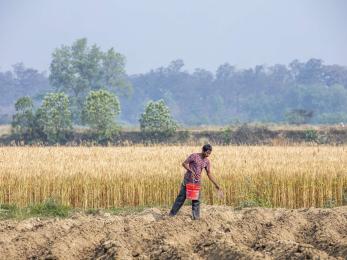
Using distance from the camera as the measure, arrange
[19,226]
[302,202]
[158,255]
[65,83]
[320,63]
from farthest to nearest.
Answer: [320,63]
[65,83]
[302,202]
[19,226]
[158,255]

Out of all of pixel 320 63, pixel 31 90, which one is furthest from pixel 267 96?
pixel 31 90

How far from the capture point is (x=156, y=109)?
188 ft

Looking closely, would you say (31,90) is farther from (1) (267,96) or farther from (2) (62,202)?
(2) (62,202)

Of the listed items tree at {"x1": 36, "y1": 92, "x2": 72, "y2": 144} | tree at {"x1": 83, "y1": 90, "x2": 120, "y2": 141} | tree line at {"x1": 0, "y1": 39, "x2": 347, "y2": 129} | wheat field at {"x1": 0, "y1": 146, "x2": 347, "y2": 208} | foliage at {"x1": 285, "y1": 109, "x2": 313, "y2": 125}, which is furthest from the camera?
tree line at {"x1": 0, "y1": 39, "x2": 347, "y2": 129}

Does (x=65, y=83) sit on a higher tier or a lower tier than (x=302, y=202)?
higher

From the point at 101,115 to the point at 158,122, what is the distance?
3.67 m

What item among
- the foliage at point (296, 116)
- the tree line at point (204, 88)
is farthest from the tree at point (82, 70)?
the foliage at point (296, 116)

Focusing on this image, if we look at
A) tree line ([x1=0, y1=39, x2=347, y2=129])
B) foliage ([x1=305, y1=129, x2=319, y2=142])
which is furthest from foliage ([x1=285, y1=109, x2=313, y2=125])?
foliage ([x1=305, y1=129, x2=319, y2=142])

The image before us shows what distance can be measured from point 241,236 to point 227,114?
121 m

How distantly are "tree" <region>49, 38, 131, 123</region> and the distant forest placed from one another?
2160 cm

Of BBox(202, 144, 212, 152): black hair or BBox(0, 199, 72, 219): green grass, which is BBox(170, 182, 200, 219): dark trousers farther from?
BBox(0, 199, 72, 219): green grass

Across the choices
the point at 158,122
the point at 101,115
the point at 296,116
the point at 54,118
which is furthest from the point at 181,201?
the point at 296,116

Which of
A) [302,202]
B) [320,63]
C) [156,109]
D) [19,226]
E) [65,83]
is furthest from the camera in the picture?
[320,63]

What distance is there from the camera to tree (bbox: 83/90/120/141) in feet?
188
